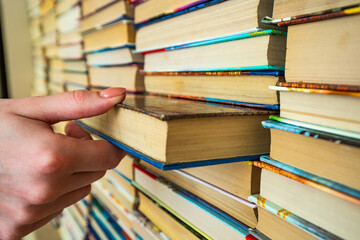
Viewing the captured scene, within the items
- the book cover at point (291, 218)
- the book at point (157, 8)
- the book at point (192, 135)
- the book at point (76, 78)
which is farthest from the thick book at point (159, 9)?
the book at point (76, 78)

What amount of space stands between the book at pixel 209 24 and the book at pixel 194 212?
0.93 ft

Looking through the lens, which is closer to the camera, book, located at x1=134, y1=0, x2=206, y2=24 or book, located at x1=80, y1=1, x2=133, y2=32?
book, located at x1=134, y1=0, x2=206, y2=24

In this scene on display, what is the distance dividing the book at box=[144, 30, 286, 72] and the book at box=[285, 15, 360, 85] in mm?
42

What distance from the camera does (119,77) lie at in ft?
2.78

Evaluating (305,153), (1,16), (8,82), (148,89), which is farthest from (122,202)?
(1,16)

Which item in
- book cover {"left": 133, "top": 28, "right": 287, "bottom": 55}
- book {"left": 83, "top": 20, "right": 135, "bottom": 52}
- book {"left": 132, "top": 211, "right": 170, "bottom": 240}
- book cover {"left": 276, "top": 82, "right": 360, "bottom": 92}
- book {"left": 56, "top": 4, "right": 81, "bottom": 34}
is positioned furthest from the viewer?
book {"left": 56, "top": 4, "right": 81, "bottom": 34}

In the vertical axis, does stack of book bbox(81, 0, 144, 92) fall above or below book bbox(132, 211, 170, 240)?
above

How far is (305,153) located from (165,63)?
1.25ft

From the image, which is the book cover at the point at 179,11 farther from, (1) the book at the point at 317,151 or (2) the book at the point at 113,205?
(2) the book at the point at 113,205

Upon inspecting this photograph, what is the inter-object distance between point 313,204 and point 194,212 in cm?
24

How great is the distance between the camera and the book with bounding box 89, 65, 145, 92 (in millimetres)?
780

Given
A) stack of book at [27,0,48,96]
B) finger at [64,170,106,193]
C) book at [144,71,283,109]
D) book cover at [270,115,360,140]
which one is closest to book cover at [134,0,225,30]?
book at [144,71,283,109]

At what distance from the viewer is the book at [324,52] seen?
12.2 inches

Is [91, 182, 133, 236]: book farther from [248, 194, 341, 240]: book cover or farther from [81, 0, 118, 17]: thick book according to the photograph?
[81, 0, 118, 17]: thick book
